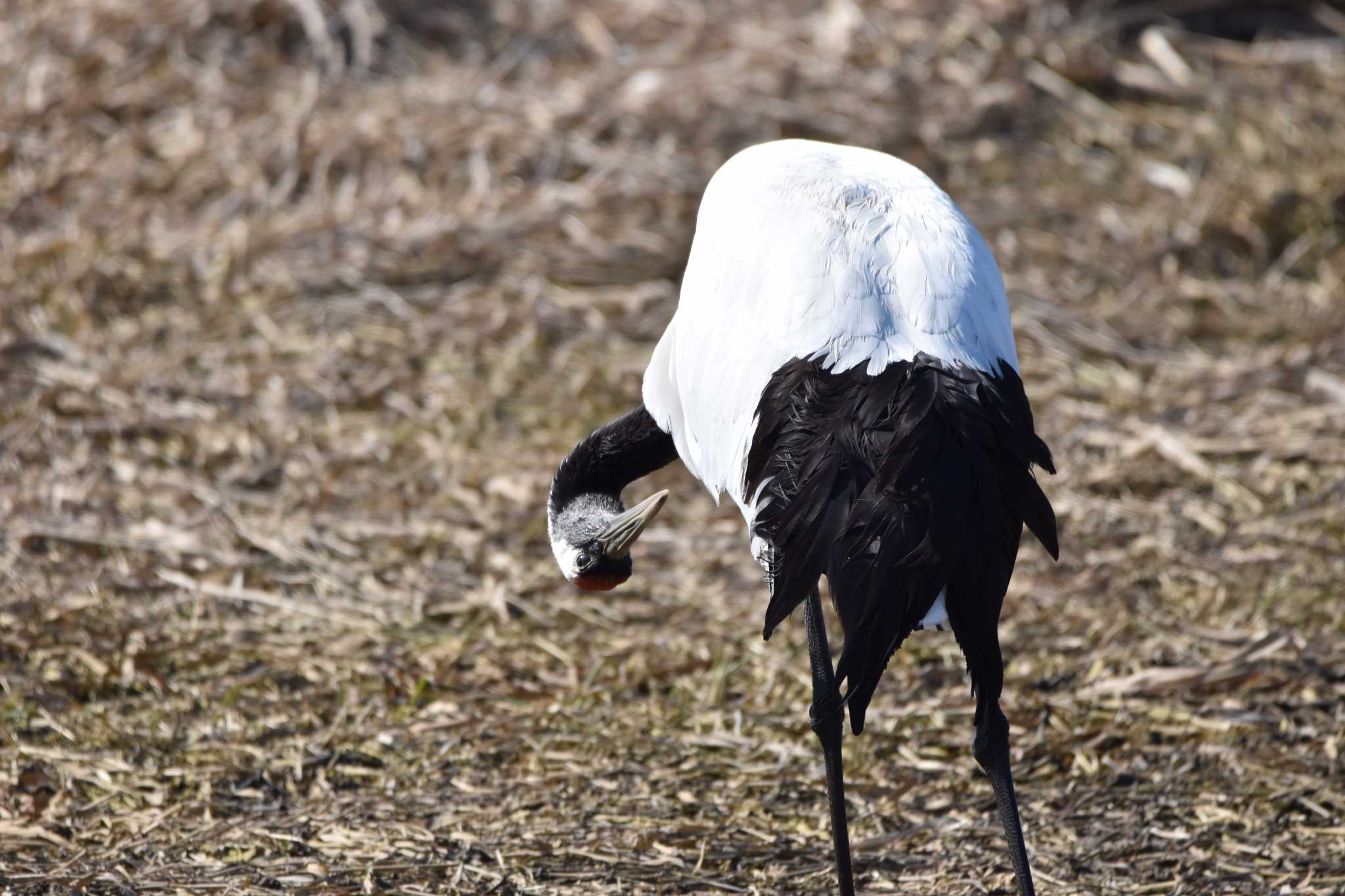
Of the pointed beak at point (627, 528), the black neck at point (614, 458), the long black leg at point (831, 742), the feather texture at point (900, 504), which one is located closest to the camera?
the feather texture at point (900, 504)

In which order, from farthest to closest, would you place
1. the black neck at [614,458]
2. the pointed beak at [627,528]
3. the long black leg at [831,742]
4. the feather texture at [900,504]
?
the black neck at [614,458] → the pointed beak at [627,528] → the long black leg at [831,742] → the feather texture at [900,504]

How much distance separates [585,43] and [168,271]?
2.54 metres

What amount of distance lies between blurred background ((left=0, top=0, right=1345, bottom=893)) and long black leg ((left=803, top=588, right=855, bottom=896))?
0.19m

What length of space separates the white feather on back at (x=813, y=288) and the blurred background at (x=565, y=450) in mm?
1038

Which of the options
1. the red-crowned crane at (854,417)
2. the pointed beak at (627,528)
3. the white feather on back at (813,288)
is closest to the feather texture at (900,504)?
the red-crowned crane at (854,417)

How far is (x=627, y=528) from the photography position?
3.90 meters

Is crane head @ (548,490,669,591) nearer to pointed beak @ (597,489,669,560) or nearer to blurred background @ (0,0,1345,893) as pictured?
pointed beak @ (597,489,669,560)

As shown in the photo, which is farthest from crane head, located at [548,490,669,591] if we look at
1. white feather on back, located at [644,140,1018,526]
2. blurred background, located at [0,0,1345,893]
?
blurred background, located at [0,0,1345,893]

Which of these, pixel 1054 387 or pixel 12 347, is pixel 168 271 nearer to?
pixel 12 347

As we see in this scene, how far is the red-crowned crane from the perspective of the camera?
109 inches

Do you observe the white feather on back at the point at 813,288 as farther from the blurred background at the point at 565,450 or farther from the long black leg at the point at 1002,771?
the blurred background at the point at 565,450

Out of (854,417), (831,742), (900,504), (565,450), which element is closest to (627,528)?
(831,742)

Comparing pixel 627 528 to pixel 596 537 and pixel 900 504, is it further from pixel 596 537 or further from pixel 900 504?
pixel 900 504

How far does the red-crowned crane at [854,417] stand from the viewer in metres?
2.77
